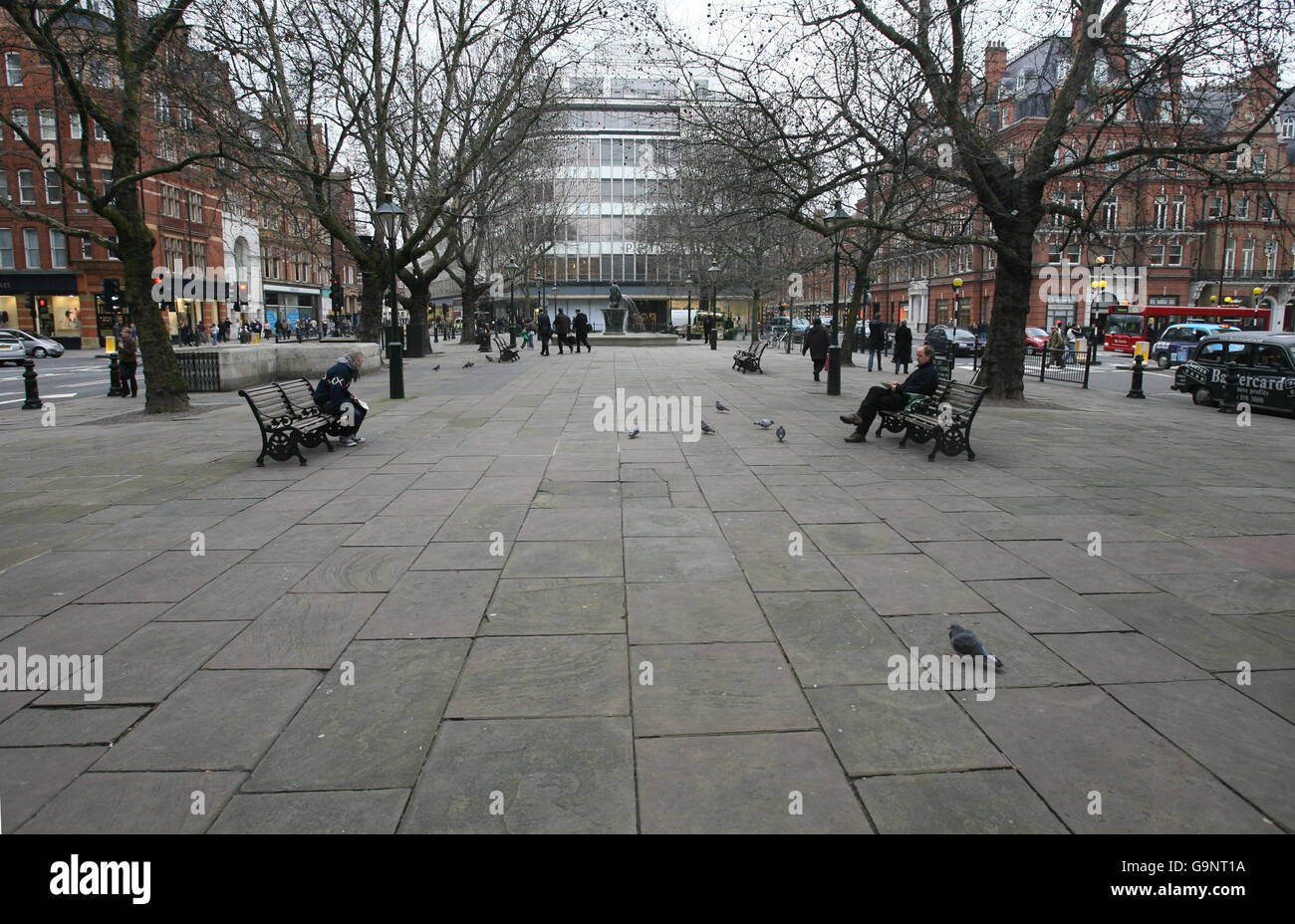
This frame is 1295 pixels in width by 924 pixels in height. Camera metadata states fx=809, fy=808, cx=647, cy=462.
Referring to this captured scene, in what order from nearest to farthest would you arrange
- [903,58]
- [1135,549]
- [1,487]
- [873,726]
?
[873,726] < [1135,549] < [1,487] < [903,58]

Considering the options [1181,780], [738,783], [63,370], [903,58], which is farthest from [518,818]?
[63,370]

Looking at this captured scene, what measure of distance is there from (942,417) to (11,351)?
121 feet

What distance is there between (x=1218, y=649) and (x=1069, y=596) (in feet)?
2.83

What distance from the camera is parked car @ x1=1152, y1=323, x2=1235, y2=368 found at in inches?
1286

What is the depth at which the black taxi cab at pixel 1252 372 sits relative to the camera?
54.6 feet

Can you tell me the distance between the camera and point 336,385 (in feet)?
33.4

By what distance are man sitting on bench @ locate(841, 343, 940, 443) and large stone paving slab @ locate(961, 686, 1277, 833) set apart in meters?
6.91

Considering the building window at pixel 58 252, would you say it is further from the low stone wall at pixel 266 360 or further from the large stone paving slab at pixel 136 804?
the large stone paving slab at pixel 136 804

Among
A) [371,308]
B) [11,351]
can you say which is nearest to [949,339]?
[371,308]

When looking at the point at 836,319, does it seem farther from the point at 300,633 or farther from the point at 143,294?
the point at 300,633

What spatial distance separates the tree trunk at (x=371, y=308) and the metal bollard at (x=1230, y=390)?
22.7m

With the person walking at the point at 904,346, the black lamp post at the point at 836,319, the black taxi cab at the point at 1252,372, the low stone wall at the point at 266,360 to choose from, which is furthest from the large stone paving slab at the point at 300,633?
the person walking at the point at 904,346

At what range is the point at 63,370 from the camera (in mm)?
29016

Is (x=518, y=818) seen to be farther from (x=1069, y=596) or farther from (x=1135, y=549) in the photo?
(x=1135, y=549)
